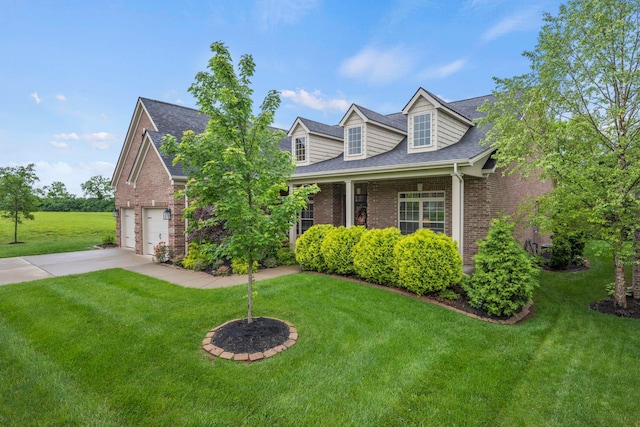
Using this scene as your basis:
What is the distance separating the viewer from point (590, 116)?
6.25m

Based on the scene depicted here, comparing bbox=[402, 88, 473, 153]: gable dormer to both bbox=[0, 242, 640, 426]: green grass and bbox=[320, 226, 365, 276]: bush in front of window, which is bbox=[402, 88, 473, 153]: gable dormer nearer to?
bbox=[320, 226, 365, 276]: bush in front of window

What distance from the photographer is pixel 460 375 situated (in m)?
3.87

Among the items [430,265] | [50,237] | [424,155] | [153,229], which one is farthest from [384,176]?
[50,237]

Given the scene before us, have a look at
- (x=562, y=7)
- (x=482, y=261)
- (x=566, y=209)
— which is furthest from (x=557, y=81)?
(x=482, y=261)

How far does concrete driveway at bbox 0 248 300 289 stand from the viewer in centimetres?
837

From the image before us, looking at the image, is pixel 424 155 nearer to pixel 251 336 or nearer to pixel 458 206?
A: pixel 458 206

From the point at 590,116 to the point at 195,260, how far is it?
11.3 m

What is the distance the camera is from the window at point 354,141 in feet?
38.0

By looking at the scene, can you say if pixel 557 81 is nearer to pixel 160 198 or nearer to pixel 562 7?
pixel 562 7

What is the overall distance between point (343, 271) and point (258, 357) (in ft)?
15.1

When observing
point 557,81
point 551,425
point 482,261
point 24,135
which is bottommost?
point 551,425

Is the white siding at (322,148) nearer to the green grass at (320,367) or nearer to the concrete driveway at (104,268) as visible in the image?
the concrete driveway at (104,268)

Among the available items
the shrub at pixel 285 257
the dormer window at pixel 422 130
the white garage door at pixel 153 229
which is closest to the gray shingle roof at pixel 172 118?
the white garage door at pixel 153 229

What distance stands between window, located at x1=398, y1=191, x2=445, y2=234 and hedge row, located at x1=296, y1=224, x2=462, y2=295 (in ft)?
9.80
